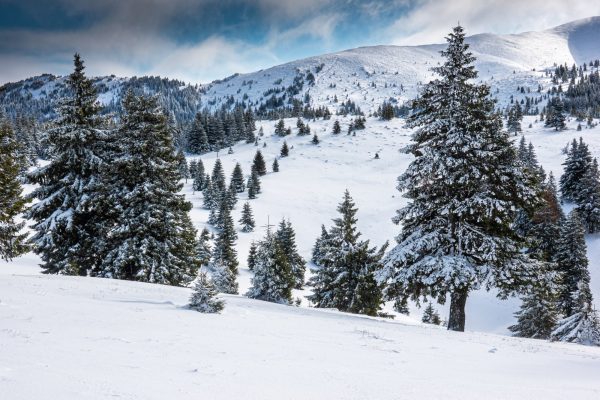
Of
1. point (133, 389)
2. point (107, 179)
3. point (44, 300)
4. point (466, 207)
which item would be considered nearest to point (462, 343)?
point (466, 207)

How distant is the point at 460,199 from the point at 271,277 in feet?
70.9

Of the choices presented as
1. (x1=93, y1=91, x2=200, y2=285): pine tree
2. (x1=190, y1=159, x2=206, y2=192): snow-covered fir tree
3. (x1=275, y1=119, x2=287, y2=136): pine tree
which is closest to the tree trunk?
(x1=93, y1=91, x2=200, y2=285): pine tree

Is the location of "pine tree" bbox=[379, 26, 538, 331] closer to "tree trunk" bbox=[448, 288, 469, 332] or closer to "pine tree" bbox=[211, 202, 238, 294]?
"tree trunk" bbox=[448, 288, 469, 332]

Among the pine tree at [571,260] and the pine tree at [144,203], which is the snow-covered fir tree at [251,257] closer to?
the pine tree at [144,203]

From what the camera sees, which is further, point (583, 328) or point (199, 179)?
point (199, 179)

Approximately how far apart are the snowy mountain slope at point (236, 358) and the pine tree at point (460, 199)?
3.46m

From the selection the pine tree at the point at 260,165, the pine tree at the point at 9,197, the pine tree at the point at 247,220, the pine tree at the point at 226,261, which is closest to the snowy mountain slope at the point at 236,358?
the pine tree at the point at 9,197

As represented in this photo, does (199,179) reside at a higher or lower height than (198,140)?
lower

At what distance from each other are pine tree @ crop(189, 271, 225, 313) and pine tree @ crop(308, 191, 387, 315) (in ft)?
57.0

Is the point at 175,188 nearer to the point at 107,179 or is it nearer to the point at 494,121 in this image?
Result: the point at 107,179

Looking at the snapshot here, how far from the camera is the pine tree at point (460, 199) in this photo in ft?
47.3

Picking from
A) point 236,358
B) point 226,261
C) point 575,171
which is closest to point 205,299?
point 236,358

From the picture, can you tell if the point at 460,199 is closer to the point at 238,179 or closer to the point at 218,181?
the point at 218,181

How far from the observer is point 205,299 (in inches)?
446
